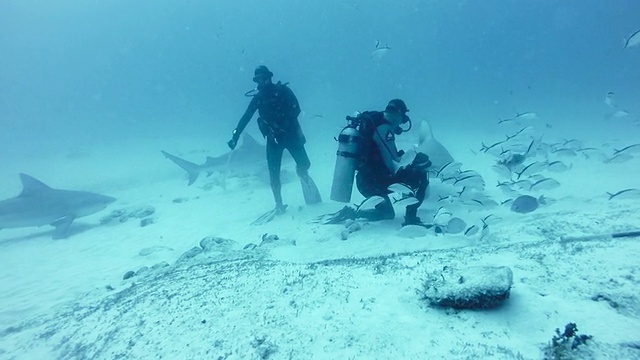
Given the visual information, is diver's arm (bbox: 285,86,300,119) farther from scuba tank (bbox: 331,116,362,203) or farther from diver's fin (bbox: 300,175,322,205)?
scuba tank (bbox: 331,116,362,203)

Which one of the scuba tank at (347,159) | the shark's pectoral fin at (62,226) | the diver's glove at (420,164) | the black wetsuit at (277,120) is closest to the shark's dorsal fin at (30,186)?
the shark's pectoral fin at (62,226)

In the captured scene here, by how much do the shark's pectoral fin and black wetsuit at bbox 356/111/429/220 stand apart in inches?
364

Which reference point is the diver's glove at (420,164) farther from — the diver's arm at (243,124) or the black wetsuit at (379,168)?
the diver's arm at (243,124)

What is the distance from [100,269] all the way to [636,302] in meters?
8.72

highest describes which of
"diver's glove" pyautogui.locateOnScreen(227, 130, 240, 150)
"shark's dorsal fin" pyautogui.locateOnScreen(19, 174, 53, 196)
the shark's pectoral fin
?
"diver's glove" pyautogui.locateOnScreen(227, 130, 240, 150)

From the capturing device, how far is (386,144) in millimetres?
6414

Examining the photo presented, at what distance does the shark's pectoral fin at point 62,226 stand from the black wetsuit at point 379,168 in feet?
30.3

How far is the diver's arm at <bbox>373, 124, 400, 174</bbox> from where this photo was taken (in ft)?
21.0

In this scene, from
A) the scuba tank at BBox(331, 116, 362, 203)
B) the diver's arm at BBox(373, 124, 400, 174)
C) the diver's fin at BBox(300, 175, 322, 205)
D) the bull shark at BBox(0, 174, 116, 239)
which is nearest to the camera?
the diver's arm at BBox(373, 124, 400, 174)

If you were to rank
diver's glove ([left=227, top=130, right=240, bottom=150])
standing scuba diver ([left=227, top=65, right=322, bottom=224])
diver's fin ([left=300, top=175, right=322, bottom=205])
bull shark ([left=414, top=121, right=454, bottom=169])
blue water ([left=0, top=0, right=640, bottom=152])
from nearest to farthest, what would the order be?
diver's glove ([left=227, top=130, right=240, bottom=150]) < standing scuba diver ([left=227, top=65, right=322, bottom=224]) < bull shark ([left=414, top=121, right=454, bottom=169]) < diver's fin ([left=300, top=175, right=322, bottom=205]) < blue water ([left=0, top=0, right=640, bottom=152])

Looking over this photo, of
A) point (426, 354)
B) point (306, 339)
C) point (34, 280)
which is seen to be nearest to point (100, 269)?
point (34, 280)

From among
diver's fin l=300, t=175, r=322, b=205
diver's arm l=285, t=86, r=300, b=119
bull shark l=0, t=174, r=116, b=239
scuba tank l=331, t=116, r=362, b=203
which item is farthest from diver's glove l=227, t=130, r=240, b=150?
bull shark l=0, t=174, r=116, b=239

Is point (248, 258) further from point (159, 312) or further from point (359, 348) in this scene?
point (359, 348)

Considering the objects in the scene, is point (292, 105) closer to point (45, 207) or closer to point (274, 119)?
point (274, 119)
